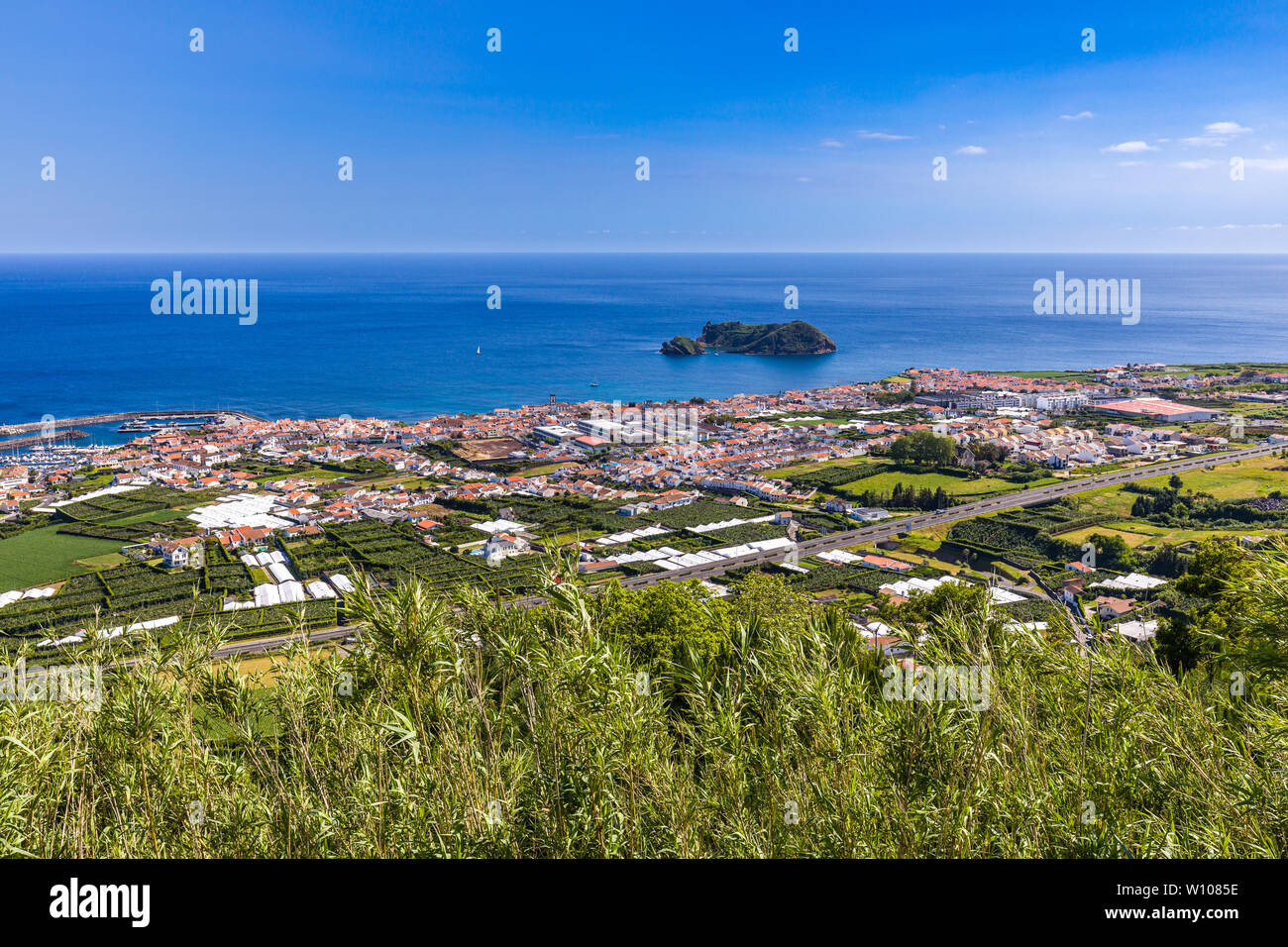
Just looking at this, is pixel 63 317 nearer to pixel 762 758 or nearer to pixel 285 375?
pixel 285 375

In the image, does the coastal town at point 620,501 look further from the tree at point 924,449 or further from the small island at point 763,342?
the small island at point 763,342

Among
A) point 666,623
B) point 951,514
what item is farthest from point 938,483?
point 666,623

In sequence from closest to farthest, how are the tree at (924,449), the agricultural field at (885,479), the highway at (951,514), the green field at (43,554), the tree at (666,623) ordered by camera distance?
the tree at (666,623) < the green field at (43,554) < the highway at (951,514) < the agricultural field at (885,479) < the tree at (924,449)

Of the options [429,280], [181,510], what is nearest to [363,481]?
[181,510]

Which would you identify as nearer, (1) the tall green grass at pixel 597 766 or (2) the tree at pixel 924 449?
(1) the tall green grass at pixel 597 766

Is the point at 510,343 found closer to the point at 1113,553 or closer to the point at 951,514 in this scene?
the point at 951,514

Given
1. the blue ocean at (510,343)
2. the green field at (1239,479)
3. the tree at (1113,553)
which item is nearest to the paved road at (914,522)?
the green field at (1239,479)
